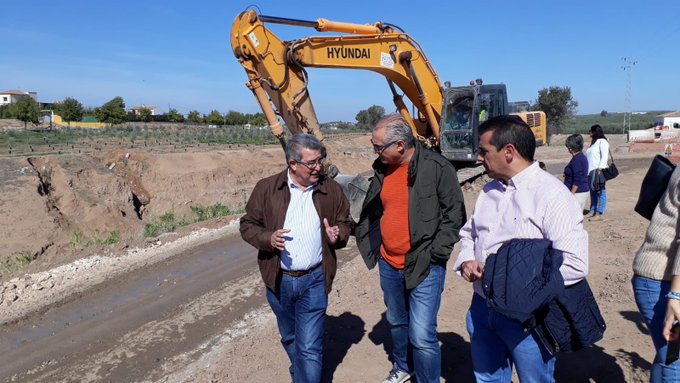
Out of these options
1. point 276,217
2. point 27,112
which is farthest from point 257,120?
point 276,217

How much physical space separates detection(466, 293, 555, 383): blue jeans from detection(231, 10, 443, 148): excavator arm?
566 cm

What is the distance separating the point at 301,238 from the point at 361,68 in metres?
7.29

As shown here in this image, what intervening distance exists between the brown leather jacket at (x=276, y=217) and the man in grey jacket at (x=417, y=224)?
0.30 meters

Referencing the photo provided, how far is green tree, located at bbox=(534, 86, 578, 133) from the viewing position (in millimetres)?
47875

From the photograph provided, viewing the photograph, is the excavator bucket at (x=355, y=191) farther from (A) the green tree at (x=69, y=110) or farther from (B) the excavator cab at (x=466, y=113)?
(A) the green tree at (x=69, y=110)

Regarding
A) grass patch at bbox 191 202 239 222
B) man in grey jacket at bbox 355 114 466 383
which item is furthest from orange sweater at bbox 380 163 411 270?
grass patch at bbox 191 202 239 222

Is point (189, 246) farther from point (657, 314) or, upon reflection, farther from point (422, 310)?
point (657, 314)

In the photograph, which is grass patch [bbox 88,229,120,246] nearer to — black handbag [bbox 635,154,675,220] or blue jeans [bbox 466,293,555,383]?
blue jeans [bbox 466,293,555,383]

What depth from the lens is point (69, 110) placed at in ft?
180

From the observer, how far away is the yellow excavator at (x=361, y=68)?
8.37 meters

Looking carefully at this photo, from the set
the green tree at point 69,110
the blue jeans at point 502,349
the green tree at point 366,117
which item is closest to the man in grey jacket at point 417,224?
the blue jeans at point 502,349

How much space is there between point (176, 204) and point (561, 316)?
1488 centimetres

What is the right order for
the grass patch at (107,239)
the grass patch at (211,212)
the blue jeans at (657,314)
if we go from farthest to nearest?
1. the grass patch at (211,212)
2. the grass patch at (107,239)
3. the blue jeans at (657,314)

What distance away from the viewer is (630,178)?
16.4 m
